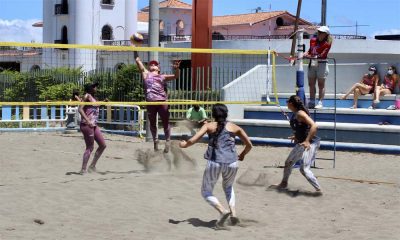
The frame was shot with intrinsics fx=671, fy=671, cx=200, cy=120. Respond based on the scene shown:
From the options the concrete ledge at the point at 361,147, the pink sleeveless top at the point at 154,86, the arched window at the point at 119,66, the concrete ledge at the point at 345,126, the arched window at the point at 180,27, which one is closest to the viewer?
the pink sleeveless top at the point at 154,86

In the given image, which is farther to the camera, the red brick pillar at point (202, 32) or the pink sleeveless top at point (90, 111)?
the red brick pillar at point (202, 32)

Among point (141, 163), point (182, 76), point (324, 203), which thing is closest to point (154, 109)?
point (141, 163)

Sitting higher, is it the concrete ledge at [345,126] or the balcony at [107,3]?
the balcony at [107,3]

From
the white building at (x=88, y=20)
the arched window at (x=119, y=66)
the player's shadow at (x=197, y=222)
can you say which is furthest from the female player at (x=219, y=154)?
the white building at (x=88, y=20)

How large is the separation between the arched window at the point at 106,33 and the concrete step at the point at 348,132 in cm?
4177

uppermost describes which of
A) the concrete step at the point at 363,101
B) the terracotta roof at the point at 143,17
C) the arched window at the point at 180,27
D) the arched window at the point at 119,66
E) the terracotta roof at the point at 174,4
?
the terracotta roof at the point at 174,4

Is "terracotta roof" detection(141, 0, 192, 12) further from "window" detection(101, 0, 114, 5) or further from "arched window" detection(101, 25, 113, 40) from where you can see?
"arched window" detection(101, 25, 113, 40)

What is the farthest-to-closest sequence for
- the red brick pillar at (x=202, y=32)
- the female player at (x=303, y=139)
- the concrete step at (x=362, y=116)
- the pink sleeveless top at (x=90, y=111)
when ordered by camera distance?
the red brick pillar at (x=202, y=32) < the concrete step at (x=362, y=116) < the pink sleeveless top at (x=90, y=111) < the female player at (x=303, y=139)

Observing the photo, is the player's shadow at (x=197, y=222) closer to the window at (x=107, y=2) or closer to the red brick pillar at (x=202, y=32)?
the red brick pillar at (x=202, y=32)

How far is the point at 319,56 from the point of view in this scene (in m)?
13.5

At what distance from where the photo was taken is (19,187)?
9383 mm

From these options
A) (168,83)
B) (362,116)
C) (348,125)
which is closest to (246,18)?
(168,83)

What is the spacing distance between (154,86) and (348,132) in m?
5.35

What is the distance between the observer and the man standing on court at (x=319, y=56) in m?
13.6
